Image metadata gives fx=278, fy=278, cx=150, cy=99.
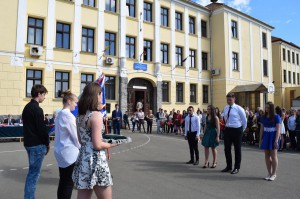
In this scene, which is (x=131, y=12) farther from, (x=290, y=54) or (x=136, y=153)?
(x=290, y=54)

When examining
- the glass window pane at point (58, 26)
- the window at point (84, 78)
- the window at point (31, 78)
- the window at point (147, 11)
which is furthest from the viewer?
the window at point (147, 11)

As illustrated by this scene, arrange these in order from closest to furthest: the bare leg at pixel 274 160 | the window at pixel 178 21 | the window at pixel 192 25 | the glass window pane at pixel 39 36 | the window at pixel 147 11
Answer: the bare leg at pixel 274 160 → the glass window pane at pixel 39 36 → the window at pixel 147 11 → the window at pixel 178 21 → the window at pixel 192 25

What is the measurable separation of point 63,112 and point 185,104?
2378 cm

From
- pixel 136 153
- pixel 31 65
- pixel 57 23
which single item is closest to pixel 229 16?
pixel 57 23

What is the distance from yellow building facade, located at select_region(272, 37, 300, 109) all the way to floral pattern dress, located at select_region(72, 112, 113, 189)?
43314mm

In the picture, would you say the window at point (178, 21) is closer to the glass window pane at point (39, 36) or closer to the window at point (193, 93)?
the window at point (193, 93)

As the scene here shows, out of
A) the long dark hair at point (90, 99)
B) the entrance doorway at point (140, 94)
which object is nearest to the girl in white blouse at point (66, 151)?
the long dark hair at point (90, 99)

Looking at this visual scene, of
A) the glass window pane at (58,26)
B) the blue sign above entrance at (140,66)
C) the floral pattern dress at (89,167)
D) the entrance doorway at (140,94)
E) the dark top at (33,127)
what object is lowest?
the floral pattern dress at (89,167)

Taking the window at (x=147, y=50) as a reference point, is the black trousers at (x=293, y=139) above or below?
below

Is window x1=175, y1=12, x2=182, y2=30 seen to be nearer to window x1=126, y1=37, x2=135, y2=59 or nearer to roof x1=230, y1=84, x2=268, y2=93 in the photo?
window x1=126, y1=37, x2=135, y2=59

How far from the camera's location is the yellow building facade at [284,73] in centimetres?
4225

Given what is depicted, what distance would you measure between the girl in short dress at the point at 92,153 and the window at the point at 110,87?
19751 millimetres

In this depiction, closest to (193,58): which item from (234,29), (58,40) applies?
(234,29)

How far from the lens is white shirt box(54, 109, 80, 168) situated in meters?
3.98
